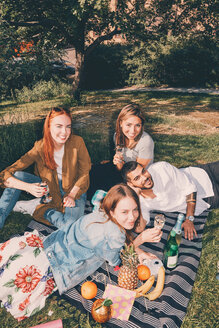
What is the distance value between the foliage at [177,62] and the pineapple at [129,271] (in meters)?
15.0

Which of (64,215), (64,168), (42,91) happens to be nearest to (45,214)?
(64,215)

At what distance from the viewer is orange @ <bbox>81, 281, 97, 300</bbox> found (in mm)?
2993

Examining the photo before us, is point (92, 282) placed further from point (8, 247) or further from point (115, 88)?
point (115, 88)

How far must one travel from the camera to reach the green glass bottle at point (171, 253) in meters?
3.32

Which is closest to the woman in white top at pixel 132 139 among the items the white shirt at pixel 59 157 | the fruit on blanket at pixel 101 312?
the white shirt at pixel 59 157

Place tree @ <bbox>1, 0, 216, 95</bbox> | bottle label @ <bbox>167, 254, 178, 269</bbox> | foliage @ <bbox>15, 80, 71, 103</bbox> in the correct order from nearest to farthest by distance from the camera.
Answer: bottle label @ <bbox>167, 254, 178, 269</bbox>
tree @ <bbox>1, 0, 216, 95</bbox>
foliage @ <bbox>15, 80, 71, 103</bbox>

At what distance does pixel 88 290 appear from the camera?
2992mm

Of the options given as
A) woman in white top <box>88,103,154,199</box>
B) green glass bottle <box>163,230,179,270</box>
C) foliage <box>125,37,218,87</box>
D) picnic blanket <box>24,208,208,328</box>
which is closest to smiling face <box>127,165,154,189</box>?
woman in white top <box>88,103,154,199</box>

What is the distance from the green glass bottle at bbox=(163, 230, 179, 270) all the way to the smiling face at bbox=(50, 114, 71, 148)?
2000mm

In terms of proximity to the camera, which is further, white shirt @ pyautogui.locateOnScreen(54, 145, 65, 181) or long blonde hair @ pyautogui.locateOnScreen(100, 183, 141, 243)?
white shirt @ pyautogui.locateOnScreen(54, 145, 65, 181)

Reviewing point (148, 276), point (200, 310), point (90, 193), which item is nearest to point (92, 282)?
point (148, 276)

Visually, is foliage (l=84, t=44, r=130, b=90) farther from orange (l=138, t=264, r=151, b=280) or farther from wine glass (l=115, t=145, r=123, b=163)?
orange (l=138, t=264, r=151, b=280)

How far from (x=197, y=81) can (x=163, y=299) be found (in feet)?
52.2

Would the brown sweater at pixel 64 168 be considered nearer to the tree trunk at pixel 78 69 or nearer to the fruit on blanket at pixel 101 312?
the fruit on blanket at pixel 101 312
